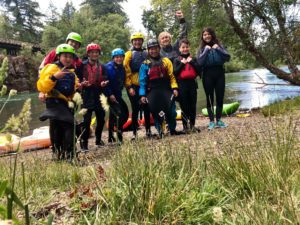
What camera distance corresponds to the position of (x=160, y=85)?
685 cm

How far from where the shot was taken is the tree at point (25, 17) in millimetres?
72250

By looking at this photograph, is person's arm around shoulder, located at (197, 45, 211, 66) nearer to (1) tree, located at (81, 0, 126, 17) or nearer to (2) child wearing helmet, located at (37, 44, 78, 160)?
(2) child wearing helmet, located at (37, 44, 78, 160)

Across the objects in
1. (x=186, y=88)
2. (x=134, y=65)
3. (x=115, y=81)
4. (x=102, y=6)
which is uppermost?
(x=102, y=6)

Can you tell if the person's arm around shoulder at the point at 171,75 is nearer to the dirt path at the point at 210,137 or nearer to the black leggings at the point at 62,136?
the dirt path at the point at 210,137

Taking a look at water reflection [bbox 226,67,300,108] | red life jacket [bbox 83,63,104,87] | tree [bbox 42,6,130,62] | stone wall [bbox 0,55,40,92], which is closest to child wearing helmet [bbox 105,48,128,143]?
red life jacket [bbox 83,63,104,87]

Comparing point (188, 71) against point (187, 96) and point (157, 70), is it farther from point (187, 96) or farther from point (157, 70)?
point (157, 70)

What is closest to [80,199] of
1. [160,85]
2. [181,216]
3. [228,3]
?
[181,216]

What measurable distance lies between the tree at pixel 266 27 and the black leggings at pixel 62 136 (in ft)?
29.0

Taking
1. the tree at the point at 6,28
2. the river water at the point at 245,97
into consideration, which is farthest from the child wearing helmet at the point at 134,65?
the tree at the point at 6,28

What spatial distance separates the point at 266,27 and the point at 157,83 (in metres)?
7.28

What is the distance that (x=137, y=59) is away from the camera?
22.9 ft

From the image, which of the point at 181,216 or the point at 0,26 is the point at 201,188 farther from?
the point at 0,26

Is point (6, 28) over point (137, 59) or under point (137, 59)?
over

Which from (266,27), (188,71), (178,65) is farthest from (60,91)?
(266,27)
